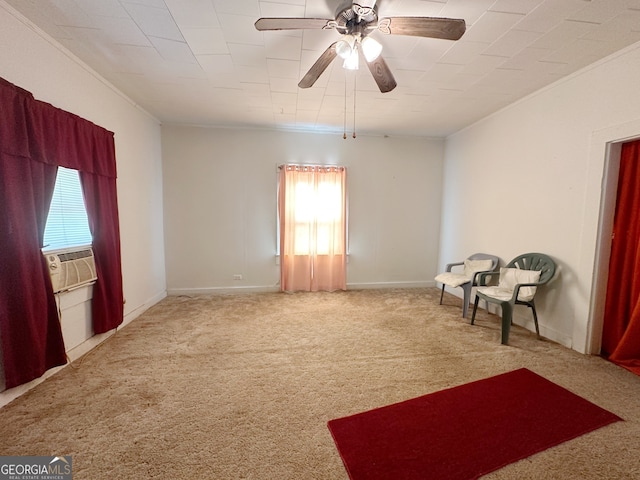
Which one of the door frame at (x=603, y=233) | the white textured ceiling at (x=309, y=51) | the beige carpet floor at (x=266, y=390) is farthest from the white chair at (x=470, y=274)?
the white textured ceiling at (x=309, y=51)

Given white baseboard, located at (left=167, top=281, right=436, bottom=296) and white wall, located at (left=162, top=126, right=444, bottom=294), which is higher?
white wall, located at (left=162, top=126, right=444, bottom=294)

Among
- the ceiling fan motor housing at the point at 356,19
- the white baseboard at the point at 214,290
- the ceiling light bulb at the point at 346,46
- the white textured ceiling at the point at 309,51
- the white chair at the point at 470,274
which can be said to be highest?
the white textured ceiling at the point at 309,51

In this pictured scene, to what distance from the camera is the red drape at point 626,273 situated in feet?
7.39

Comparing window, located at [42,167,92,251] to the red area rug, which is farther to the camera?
window, located at [42,167,92,251]

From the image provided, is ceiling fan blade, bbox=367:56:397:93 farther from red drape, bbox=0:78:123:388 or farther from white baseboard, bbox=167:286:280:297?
white baseboard, bbox=167:286:280:297

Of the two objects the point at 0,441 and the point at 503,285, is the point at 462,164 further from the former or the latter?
the point at 0,441

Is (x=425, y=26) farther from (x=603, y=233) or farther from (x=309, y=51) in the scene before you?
(x=603, y=233)

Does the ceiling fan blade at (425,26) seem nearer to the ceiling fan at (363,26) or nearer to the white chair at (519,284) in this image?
the ceiling fan at (363,26)

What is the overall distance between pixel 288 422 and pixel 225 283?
3029mm

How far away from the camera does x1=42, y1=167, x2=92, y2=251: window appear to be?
2.19 metres

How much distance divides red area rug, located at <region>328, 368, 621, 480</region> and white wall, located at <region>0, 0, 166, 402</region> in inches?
93.8

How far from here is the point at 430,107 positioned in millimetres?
3342

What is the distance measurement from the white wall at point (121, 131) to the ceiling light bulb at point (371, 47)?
2.35 meters

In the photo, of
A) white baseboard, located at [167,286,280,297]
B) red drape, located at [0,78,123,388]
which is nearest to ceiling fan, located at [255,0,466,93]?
red drape, located at [0,78,123,388]
